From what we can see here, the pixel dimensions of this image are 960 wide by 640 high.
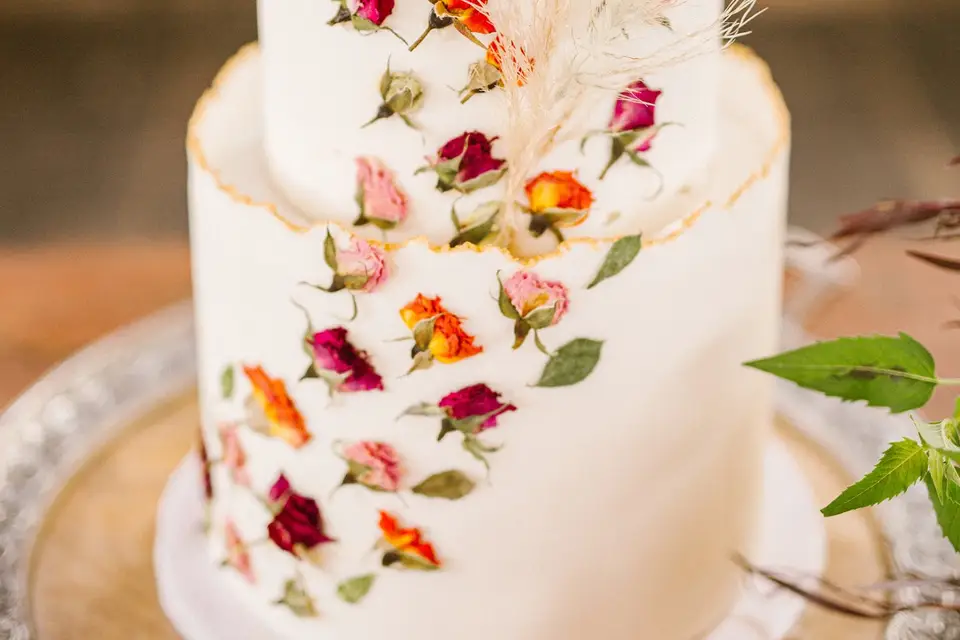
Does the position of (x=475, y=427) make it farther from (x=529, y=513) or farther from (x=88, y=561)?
(x=88, y=561)

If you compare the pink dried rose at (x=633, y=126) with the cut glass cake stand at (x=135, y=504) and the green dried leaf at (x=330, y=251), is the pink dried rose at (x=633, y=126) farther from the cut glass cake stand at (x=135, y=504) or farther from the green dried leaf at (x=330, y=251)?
the cut glass cake stand at (x=135, y=504)

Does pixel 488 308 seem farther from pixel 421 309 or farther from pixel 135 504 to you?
pixel 135 504

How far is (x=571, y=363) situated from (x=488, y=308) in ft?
0.20

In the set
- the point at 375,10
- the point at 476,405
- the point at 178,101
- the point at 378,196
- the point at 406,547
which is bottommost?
the point at 178,101

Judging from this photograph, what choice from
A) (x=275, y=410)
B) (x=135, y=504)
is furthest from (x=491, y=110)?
(x=135, y=504)

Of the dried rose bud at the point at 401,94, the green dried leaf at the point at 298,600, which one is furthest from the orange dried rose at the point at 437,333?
the green dried leaf at the point at 298,600

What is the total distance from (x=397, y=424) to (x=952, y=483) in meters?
0.31

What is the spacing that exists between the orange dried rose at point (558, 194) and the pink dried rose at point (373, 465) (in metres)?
0.17

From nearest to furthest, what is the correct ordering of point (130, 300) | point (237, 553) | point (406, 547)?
point (406, 547)
point (237, 553)
point (130, 300)

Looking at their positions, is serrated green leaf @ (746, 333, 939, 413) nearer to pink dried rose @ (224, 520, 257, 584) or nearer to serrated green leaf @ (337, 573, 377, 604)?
serrated green leaf @ (337, 573, 377, 604)

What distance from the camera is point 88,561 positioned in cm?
89

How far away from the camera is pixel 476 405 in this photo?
0.69 metres

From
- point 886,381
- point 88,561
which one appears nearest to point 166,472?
point 88,561

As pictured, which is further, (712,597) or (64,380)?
(64,380)
